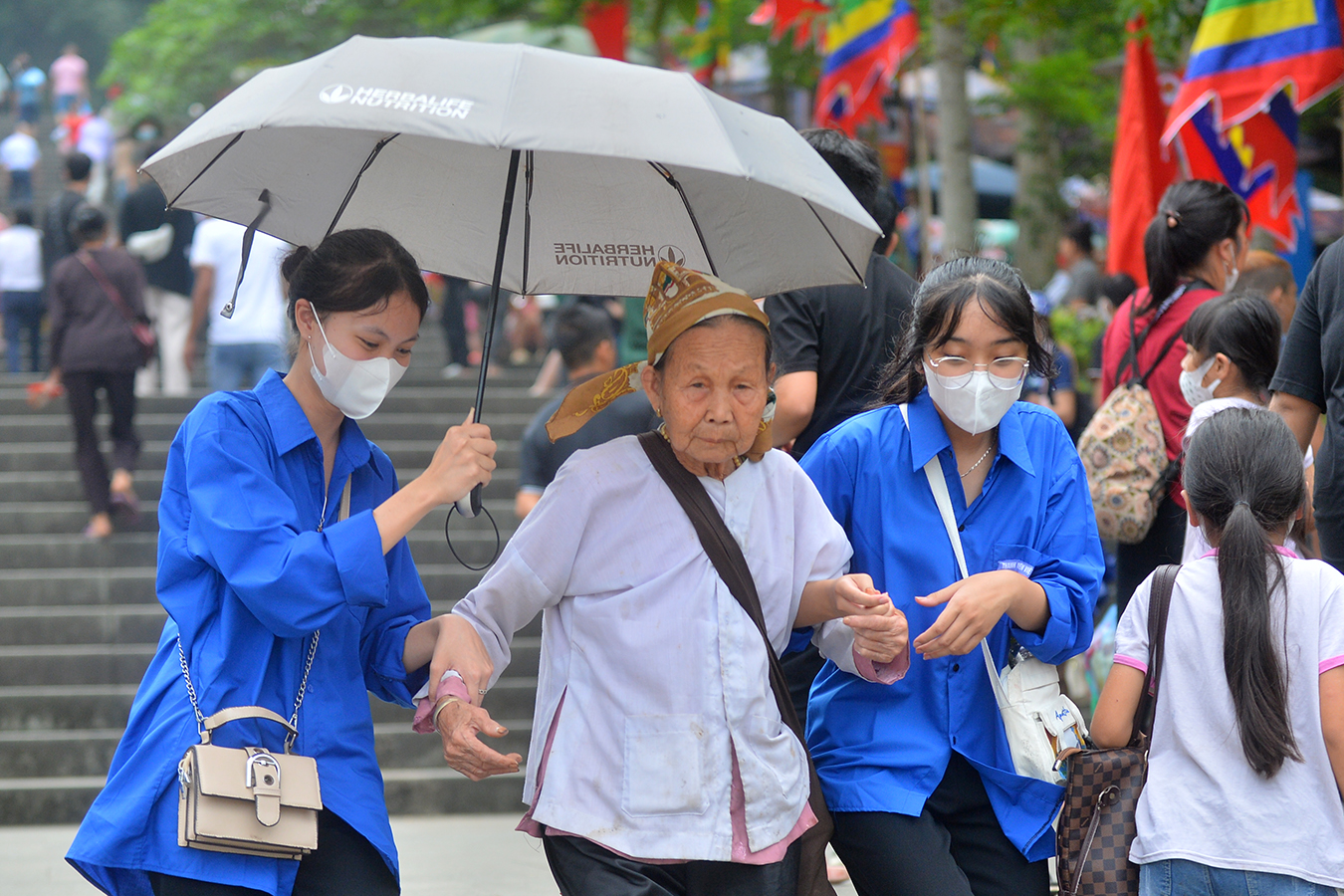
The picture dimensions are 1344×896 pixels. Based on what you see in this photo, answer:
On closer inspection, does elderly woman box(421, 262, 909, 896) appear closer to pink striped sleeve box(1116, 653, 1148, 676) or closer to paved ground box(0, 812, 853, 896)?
pink striped sleeve box(1116, 653, 1148, 676)

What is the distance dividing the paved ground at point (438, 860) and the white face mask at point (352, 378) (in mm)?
2816

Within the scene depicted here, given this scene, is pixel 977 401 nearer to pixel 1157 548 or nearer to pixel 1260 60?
pixel 1157 548

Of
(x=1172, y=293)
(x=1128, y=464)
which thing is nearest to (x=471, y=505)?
(x=1128, y=464)

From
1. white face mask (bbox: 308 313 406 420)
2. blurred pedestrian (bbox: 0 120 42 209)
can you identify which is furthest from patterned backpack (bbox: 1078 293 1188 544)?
blurred pedestrian (bbox: 0 120 42 209)

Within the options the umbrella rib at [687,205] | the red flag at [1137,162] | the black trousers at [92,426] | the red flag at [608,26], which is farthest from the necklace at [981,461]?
the red flag at [608,26]

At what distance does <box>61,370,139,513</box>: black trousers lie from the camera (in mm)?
8875

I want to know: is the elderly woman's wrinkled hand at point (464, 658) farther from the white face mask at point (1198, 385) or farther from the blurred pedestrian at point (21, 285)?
the blurred pedestrian at point (21, 285)

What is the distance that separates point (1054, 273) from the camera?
14.5 m

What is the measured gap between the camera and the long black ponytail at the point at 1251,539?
2.86 metres

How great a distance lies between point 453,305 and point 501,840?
7272mm

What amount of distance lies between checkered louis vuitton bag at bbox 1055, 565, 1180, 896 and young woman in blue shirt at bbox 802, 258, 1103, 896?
6cm

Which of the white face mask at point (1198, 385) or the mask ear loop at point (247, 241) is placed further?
the white face mask at point (1198, 385)

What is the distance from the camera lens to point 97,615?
26.5 ft

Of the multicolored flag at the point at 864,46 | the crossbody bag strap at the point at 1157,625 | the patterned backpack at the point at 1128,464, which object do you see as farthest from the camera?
the multicolored flag at the point at 864,46
